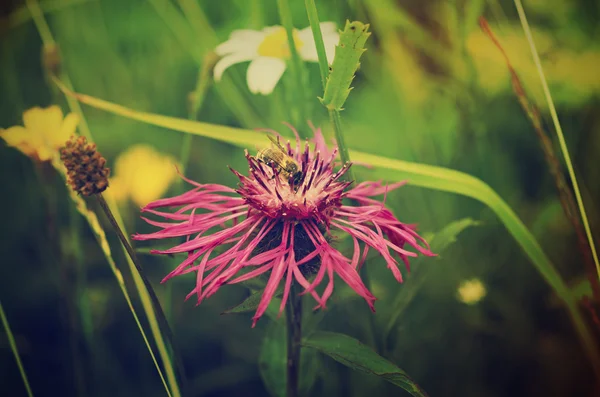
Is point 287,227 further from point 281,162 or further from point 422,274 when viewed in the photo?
point 422,274

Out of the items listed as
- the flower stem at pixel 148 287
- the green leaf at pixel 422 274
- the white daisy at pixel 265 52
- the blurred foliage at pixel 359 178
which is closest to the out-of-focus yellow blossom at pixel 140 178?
the blurred foliage at pixel 359 178

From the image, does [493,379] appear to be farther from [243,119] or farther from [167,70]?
[167,70]

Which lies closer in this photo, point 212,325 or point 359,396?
point 359,396

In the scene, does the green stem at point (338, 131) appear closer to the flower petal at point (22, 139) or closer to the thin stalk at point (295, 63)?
the thin stalk at point (295, 63)

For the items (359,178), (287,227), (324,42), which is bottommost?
(287,227)

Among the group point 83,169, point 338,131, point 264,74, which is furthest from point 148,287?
point 264,74

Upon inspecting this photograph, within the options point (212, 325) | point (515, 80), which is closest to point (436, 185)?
point (515, 80)
